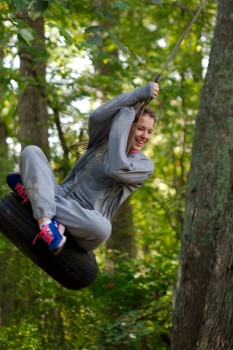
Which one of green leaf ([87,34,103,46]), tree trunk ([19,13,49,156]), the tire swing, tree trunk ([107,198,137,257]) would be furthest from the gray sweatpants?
tree trunk ([107,198,137,257])

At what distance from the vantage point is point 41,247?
492cm

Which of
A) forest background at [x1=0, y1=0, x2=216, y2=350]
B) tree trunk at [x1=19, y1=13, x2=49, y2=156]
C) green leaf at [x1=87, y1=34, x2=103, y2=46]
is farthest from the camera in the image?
tree trunk at [x1=19, y1=13, x2=49, y2=156]

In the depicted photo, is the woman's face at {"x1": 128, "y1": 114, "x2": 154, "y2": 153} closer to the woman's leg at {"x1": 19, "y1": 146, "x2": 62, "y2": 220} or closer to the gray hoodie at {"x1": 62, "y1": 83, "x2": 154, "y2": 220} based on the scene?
the gray hoodie at {"x1": 62, "y1": 83, "x2": 154, "y2": 220}

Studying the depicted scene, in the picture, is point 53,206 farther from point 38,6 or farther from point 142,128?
point 38,6

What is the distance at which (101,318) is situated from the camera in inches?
339

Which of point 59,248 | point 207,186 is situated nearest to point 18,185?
point 59,248

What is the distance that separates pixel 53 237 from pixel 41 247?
0.24 metres

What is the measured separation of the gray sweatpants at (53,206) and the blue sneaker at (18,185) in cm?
12

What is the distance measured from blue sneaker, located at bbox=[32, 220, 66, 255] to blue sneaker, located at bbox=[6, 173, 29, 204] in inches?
11.3

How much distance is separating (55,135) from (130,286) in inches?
122

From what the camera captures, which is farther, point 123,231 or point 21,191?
point 123,231

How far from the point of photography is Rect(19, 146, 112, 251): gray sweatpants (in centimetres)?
480

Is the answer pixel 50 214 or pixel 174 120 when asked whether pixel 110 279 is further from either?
pixel 50 214

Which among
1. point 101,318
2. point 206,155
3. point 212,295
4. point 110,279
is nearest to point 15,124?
point 110,279
